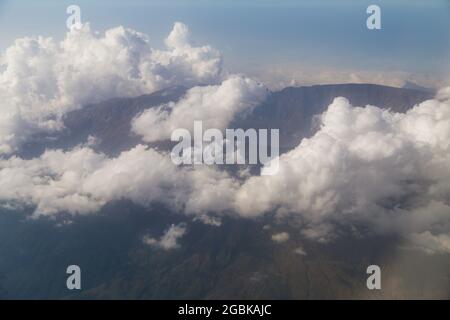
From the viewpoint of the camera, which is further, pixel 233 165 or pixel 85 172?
pixel 85 172

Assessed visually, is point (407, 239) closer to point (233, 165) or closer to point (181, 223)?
point (233, 165)

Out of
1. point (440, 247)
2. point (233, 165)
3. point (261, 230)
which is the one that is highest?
point (233, 165)

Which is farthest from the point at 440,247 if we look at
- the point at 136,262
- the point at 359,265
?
the point at 136,262

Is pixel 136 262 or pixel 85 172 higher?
pixel 85 172

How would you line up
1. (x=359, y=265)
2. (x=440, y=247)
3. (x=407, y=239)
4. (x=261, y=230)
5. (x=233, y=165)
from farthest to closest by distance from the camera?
(x=233, y=165), (x=407, y=239), (x=261, y=230), (x=359, y=265), (x=440, y=247)

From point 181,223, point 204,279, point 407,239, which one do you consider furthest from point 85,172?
point 407,239

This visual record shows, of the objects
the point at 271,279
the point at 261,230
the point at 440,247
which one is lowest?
the point at 271,279

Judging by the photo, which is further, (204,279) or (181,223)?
(181,223)

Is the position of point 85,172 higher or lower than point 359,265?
higher

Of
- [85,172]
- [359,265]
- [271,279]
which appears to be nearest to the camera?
[271,279]

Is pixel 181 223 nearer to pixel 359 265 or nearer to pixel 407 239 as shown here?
pixel 359 265
